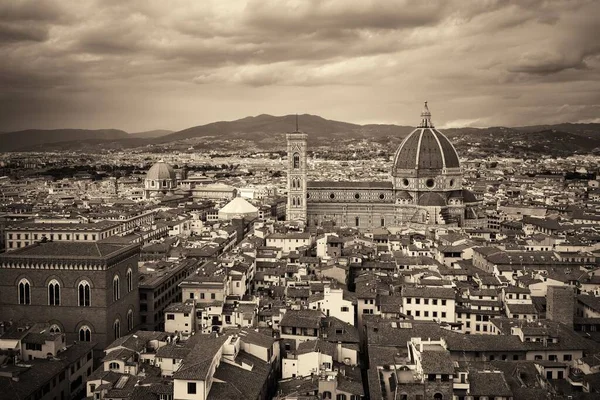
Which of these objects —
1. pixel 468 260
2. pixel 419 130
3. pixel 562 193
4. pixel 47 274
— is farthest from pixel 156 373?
pixel 562 193

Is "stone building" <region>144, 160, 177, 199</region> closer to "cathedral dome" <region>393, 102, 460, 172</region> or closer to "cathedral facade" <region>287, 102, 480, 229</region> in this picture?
"cathedral facade" <region>287, 102, 480, 229</region>

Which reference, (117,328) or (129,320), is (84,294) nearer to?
(117,328)

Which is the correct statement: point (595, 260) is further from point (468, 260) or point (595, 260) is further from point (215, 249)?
point (215, 249)

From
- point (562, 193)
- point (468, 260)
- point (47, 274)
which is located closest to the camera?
point (47, 274)

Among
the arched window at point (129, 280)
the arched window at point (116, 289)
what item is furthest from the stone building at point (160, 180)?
the arched window at point (116, 289)

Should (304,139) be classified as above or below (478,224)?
above

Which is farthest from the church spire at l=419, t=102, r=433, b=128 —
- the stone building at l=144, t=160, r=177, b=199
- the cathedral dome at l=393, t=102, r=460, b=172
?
the stone building at l=144, t=160, r=177, b=199

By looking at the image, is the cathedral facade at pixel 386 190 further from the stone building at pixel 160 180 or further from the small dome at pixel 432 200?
the stone building at pixel 160 180
